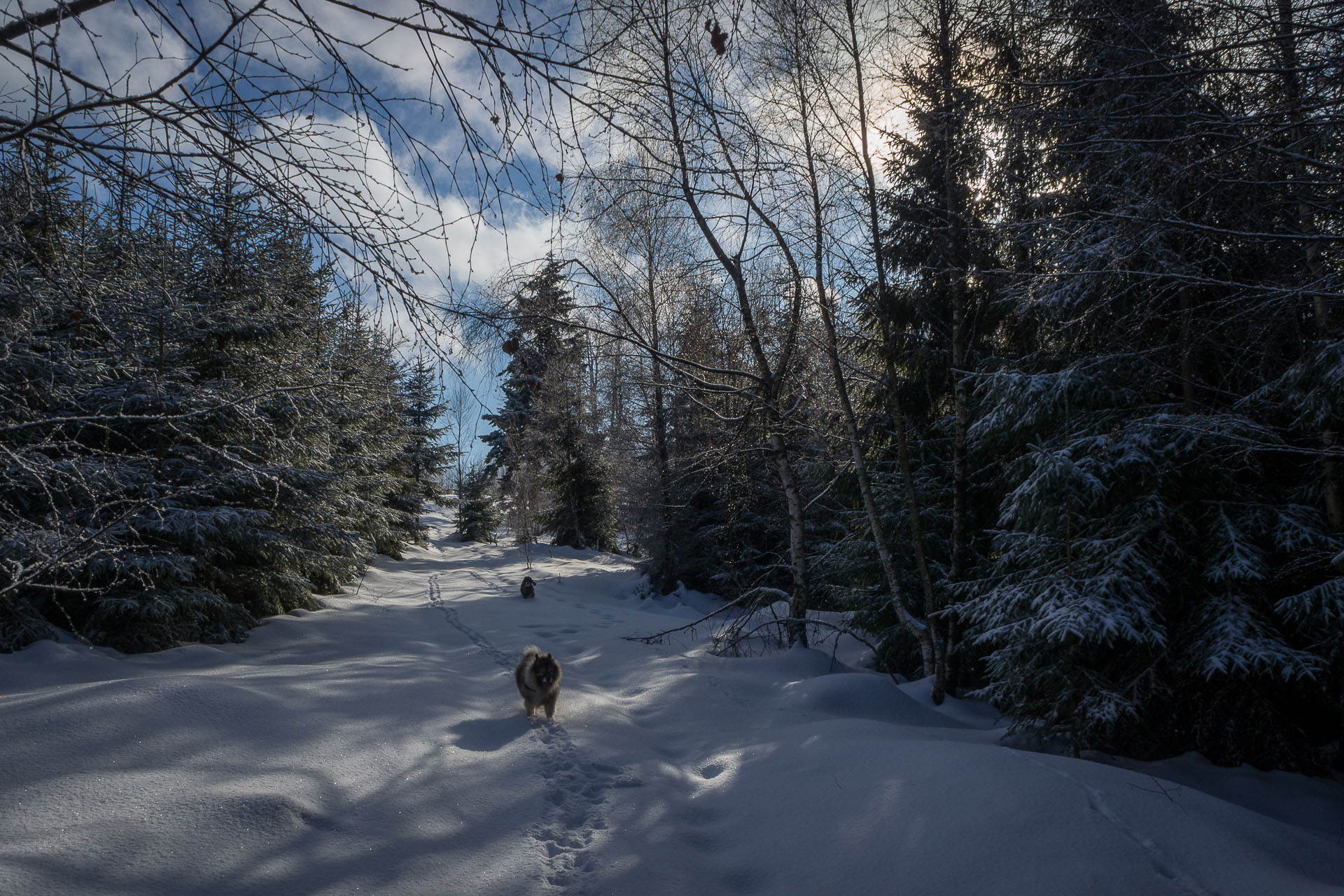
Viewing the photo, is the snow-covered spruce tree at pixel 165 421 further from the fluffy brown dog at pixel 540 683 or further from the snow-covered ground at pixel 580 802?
the fluffy brown dog at pixel 540 683

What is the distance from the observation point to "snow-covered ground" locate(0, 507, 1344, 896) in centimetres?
267

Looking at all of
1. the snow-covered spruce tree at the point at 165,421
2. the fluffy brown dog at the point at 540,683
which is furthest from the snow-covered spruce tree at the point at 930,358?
the snow-covered spruce tree at the point at 165,421

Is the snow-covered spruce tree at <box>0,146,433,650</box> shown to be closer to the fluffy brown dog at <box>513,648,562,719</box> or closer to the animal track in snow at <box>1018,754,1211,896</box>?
the fluffy brown dog at <box>513,648,562,719</box>

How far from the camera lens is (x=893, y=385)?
22.8ft

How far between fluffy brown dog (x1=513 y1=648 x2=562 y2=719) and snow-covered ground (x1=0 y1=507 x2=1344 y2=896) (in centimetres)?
17

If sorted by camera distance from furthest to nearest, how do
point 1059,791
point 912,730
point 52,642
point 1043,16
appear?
1. point 52,642
2. point 912,730
3. point 1043,16
4. point 1059,791

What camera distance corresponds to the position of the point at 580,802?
3.70 meters

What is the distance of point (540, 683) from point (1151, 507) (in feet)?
16.7

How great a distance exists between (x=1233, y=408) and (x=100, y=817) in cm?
735

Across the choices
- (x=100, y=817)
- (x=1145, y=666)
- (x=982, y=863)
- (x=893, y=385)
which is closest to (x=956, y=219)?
(x=893, y=385)

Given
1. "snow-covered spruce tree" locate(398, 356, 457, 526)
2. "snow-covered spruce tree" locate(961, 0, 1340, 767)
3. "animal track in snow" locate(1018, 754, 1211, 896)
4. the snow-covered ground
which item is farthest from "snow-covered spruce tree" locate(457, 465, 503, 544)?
"animal track in snow" locate(1018, 754, 1211, 896)

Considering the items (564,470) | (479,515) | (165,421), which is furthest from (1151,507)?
(479,515)

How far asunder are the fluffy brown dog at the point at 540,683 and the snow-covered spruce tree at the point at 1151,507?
348 cm

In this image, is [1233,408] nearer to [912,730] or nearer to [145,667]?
[912,730]
